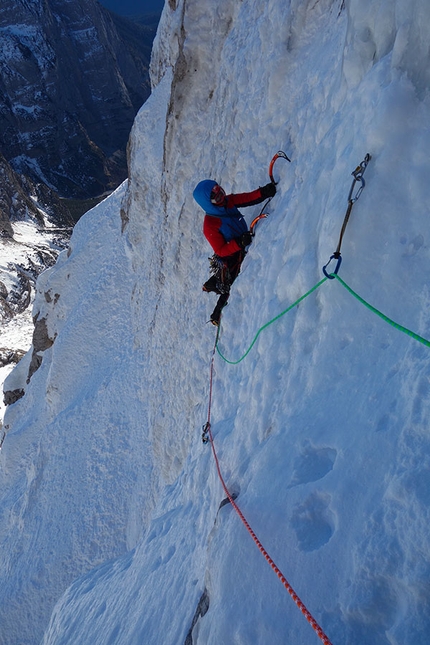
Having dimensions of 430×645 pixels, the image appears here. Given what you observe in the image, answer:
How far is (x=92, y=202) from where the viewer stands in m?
86.8

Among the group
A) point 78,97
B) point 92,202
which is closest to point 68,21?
point 78,97

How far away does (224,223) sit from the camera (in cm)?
577

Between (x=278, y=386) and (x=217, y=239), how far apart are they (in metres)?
2.70

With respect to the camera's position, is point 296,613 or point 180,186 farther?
point 180,186

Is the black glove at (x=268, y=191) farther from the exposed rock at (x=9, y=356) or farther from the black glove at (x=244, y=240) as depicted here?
the exposed rock at (x=9, y=356)

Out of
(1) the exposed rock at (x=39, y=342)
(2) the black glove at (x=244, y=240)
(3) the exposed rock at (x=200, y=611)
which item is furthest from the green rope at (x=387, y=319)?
(1) the exposed rock at (x=39, y=342)

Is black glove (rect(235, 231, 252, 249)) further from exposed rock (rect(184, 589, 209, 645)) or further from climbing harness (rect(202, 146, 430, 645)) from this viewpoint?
exposed rock (rect(184, 589, 209, 645))

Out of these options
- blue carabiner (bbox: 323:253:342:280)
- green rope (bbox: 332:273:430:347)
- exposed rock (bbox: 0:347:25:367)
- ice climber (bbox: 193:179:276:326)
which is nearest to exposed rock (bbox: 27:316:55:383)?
ice climber (bbox: 193:179:276:326)

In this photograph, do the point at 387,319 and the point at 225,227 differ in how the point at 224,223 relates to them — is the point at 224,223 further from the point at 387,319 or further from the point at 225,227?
the point at 387,319

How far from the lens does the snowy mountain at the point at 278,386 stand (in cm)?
226

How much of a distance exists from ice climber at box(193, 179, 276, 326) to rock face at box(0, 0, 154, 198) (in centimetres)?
8976

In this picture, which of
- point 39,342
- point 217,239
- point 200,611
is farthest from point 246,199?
point 39,342

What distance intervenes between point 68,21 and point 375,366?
126585 millimetres

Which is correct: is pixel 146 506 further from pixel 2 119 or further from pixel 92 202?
pixel 2 119
